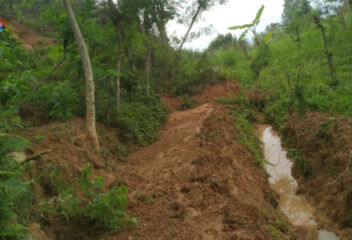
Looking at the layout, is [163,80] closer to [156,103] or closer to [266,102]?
[156,103]

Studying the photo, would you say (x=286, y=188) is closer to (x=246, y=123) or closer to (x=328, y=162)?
(x=328, y=162)

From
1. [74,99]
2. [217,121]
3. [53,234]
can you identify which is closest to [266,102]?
[217,121]

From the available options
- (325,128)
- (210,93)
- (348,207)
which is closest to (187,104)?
(210,93)

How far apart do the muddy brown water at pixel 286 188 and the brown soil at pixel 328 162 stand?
19cm

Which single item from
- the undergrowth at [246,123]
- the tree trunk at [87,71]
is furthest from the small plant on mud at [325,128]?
the tree trunk at [87,71]

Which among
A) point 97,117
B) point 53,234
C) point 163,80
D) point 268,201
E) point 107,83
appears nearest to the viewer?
point 53,234

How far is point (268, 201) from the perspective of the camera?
17.9 feet

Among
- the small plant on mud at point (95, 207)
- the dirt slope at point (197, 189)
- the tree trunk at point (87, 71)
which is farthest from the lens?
the tree trunk at point (87, 71)

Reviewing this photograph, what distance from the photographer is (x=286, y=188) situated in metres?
6.35

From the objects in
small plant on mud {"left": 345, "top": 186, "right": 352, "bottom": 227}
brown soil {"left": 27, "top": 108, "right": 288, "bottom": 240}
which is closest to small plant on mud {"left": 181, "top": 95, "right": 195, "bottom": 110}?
brown soil {"left": 27, "top": 108, "right": 288, "bottom": 240}

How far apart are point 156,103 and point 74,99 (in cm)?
423

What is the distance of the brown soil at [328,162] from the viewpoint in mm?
4803

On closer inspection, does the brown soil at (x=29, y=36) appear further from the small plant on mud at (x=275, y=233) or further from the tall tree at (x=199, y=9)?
the small plant on mud at (x=275, y=233)

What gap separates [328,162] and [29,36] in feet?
49.8
